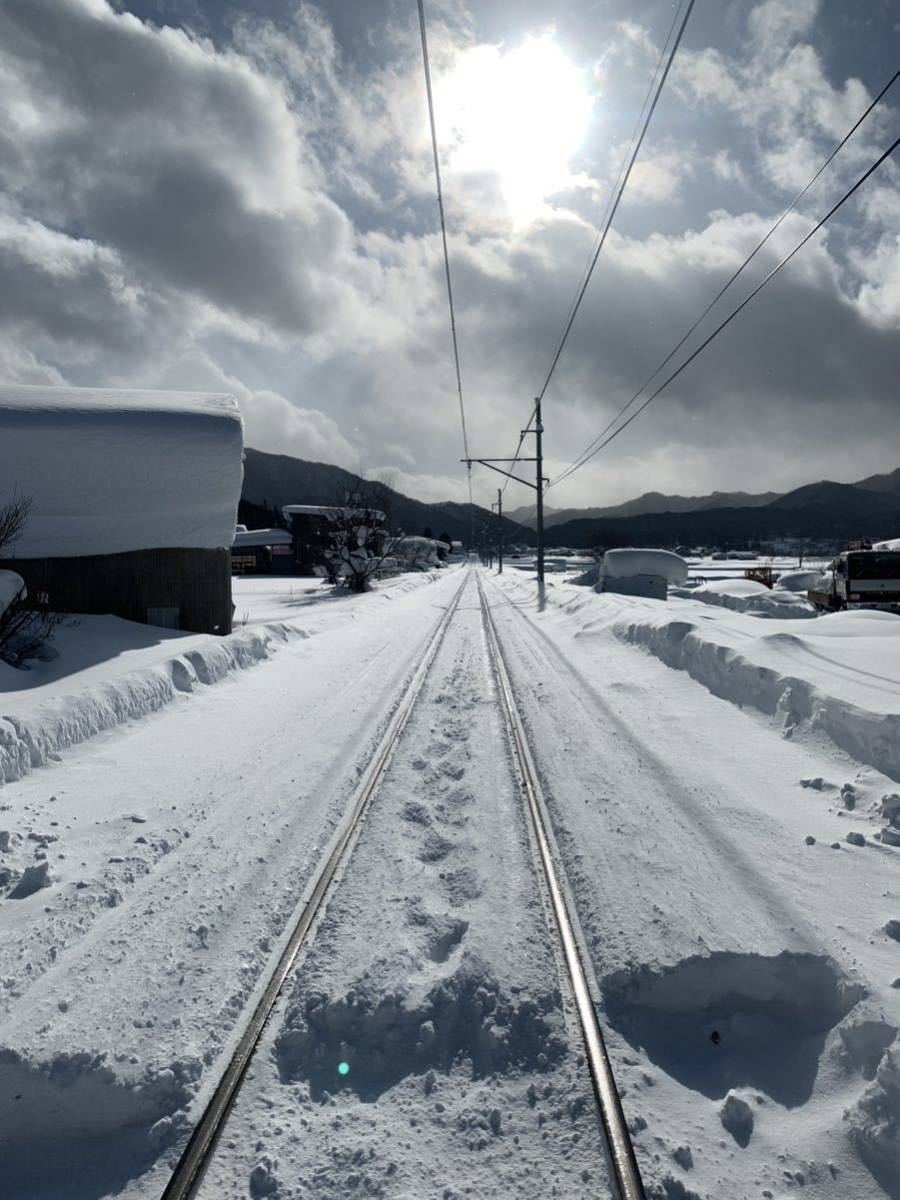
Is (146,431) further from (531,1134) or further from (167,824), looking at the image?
(531,1134)

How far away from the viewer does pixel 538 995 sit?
3250 millimetres

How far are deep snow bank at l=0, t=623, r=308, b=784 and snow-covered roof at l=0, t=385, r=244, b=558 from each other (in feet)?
11.9

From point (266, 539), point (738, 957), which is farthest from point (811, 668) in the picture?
point (266, 539)

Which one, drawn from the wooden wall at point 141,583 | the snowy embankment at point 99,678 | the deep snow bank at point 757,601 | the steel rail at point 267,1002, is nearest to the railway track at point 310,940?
the steel rail at point 267,1002

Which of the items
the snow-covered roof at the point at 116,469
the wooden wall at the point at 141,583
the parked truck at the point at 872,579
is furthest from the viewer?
the parked truck at the point at 872,579

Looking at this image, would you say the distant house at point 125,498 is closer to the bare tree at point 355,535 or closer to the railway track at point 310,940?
the railway track at point 310,940

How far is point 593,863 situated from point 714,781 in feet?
7.24

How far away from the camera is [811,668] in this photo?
9.05m

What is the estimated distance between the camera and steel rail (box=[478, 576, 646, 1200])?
2396 mm

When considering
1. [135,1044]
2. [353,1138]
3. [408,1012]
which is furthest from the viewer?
[408,1012]

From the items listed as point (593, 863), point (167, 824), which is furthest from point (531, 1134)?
point (167, 824)

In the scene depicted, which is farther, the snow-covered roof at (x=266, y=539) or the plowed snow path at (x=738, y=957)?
the snow-covered roof at (x=266, y=539)

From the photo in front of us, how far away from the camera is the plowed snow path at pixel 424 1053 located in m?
2.41

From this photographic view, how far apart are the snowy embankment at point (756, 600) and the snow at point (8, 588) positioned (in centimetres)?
2178
